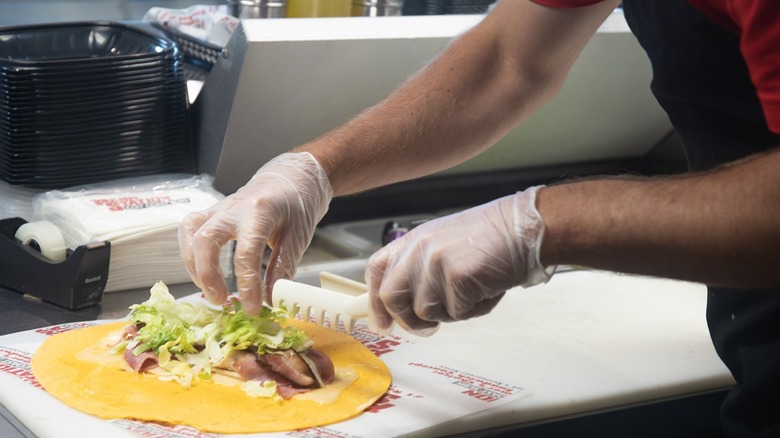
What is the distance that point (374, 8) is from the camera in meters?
2.51

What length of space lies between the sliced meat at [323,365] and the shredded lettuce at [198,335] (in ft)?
0.07

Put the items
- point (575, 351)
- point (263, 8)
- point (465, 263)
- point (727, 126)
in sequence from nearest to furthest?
1. point (465, 263)
2. point (727, 126)
3. point (575, 351)
4. point (263, 8)

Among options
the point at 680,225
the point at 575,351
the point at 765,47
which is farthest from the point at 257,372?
the point at 765,47

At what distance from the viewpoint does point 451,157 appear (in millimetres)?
1927

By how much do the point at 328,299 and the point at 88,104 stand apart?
2.68 ft

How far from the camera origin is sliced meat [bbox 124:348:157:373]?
67.4 inches

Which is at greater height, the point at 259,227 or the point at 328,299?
the point at 259,227

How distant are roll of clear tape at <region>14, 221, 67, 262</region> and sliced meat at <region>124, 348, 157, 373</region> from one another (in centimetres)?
38

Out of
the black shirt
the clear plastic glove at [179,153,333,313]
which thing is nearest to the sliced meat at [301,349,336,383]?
the clear plastic glove at [179,153,333,313]

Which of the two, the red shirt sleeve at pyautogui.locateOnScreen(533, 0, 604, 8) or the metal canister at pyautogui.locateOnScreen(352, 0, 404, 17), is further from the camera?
the metal canister at pyautogui.locateOnScreen(352, 0, 404, 17)

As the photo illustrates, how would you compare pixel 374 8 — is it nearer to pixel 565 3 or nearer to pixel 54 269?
pixel 565 3

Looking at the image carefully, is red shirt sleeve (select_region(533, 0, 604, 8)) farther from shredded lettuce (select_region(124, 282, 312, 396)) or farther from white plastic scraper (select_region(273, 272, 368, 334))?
shredded lettuce (select_region(124, 282, 312, 396))

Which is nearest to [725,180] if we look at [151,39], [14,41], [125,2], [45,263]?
[45,263]

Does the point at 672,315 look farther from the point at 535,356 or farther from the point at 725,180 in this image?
the point at 725,180
